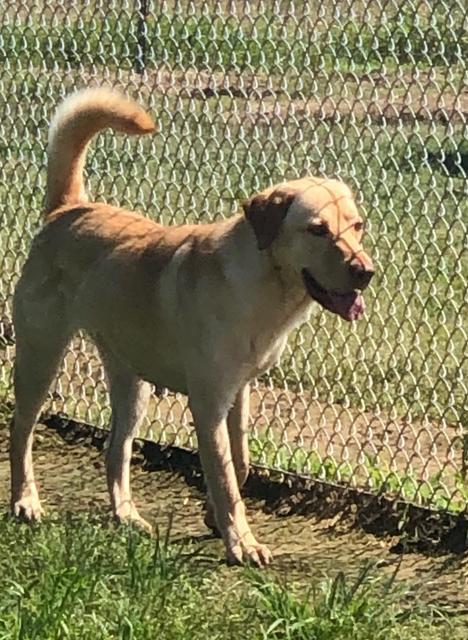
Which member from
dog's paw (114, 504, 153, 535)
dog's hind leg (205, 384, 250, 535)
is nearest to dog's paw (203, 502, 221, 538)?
dog's hind leg (205, 384, 250, 535)

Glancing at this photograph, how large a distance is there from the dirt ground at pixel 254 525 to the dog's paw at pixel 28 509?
3.5 inches

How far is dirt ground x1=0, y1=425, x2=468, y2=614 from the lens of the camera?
4324 millimetres

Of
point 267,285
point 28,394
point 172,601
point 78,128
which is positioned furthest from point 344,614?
point 78,128

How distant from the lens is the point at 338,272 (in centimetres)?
400

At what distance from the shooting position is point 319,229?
4062mm

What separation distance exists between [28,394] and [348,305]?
1346mm

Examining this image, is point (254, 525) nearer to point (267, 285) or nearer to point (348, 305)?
point (267, 285)

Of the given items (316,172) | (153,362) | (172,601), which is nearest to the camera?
(172,601)

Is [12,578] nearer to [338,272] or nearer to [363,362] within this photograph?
[338,272]

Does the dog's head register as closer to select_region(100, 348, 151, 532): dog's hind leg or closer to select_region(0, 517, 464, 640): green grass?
select_region(0, 517, 464, 640): green grass

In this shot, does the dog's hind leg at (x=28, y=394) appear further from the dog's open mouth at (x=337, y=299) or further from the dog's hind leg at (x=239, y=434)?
the dog's open mouth at (x=337, y=299)

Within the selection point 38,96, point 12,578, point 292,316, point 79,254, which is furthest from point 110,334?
point 38,96

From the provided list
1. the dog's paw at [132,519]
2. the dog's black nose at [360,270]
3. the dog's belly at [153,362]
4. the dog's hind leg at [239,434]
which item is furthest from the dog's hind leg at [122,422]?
the dog's black nose at [360,270]

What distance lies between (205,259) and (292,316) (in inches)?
11.9
